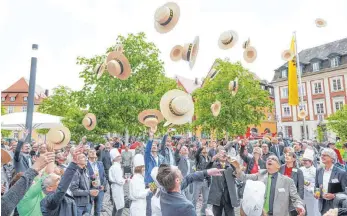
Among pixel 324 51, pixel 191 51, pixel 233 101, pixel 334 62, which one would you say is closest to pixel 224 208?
pixel 191 51

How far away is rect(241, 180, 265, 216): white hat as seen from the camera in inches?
171

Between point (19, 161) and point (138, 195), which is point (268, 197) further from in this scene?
point (19, 161)

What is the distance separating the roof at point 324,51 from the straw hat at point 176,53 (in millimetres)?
44259

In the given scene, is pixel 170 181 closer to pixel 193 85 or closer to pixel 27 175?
pixel 27 175

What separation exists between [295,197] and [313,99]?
47.9 meters

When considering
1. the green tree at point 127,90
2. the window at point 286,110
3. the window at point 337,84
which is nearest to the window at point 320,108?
the window at point 337,84

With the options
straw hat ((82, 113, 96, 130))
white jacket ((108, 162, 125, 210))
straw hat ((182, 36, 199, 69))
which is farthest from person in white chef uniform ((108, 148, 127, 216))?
straw hat ((82, 113, 96, 130))

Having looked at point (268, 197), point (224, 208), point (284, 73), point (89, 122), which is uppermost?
point (284, 73)

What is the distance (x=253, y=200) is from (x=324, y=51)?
51930mm

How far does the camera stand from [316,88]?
47875 mm

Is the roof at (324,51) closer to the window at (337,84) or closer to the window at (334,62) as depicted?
the window at (334,62)

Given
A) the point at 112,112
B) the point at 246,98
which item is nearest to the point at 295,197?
the point at 112,112

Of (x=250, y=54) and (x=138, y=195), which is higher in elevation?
(x=250, y=54)

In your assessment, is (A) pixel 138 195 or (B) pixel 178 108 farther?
(B) pixel 178 108
